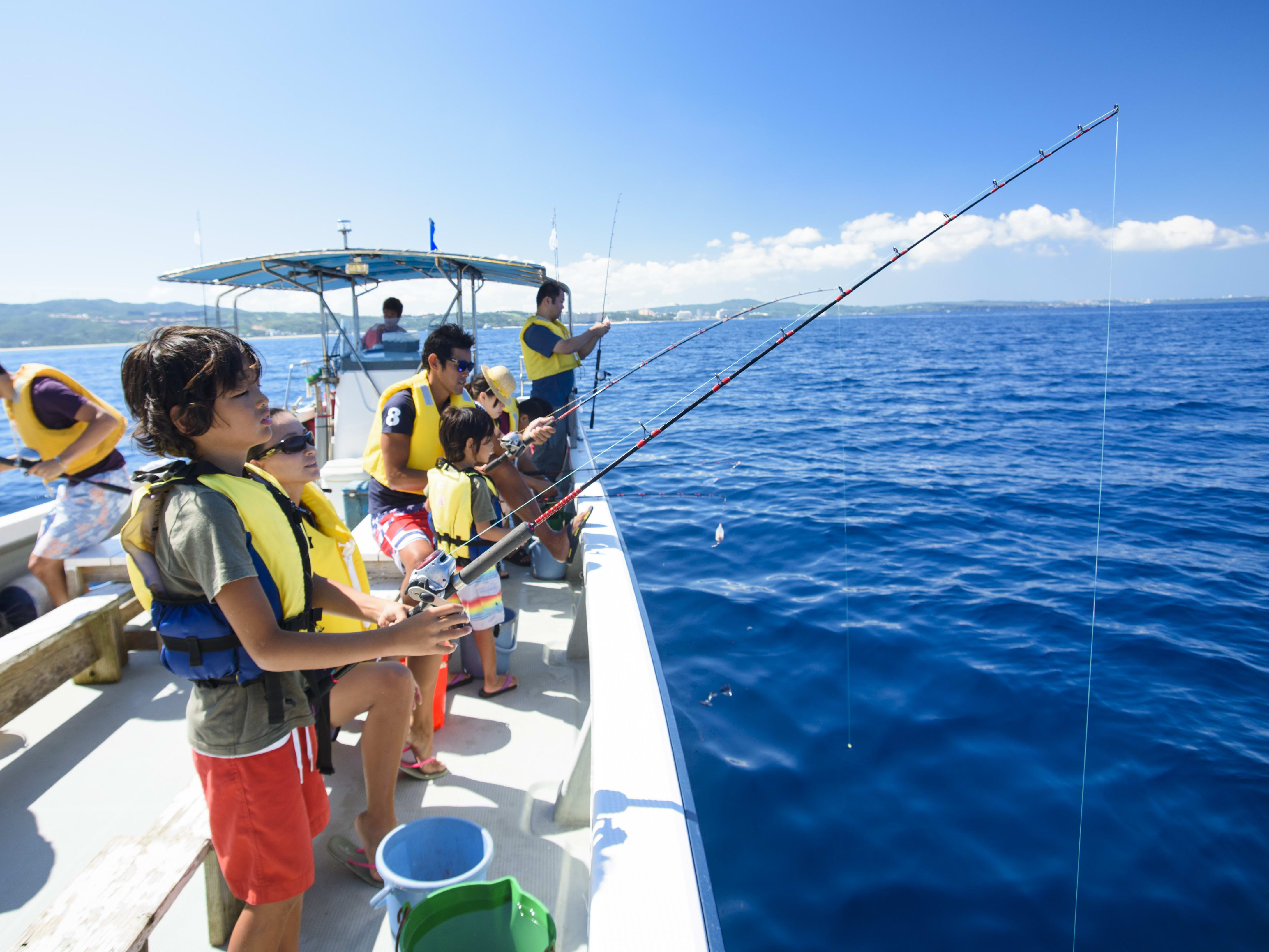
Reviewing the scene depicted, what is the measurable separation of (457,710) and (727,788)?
4.77 ft

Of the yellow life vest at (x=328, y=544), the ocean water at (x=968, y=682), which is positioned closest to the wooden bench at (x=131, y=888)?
the yellow life vest at (x=328, y=544)

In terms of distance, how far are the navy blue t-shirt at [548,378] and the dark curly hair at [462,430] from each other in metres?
1.91

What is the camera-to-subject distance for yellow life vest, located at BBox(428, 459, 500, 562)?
283 centimetres

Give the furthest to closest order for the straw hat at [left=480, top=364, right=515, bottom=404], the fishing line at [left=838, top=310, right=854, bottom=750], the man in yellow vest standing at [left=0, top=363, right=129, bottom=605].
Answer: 1. the straw hat at [left=480, top=364, right=515, bottom=404]
2. the fishing line at [left=838, top=310, right=854, bottom=750]
3. the man in yellow vest standing at [left=0, top=363, right=129, bottom=605]

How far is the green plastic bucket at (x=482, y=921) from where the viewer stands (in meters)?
1.49

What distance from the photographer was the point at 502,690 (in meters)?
3.27

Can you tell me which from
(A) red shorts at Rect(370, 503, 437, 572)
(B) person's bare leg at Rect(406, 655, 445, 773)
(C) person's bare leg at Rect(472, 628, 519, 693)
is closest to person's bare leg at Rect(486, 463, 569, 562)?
(A) red shorts at Rect(370, 503, 437, 572)

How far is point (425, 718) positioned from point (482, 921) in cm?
118

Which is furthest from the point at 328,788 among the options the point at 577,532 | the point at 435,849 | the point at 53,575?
Result: the point at 53,575

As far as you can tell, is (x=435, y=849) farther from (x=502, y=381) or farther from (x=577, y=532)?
(x=502, y=381)

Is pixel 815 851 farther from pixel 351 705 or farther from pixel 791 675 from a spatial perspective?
pixel 351 705

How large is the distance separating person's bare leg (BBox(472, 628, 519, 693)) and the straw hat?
2.08 metres

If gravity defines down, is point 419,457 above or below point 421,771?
above

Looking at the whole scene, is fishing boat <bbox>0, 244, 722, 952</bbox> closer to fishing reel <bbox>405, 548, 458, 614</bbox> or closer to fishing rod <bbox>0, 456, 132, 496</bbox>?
fishing rod <bbox>0, 456, 132, 496</bbox>
